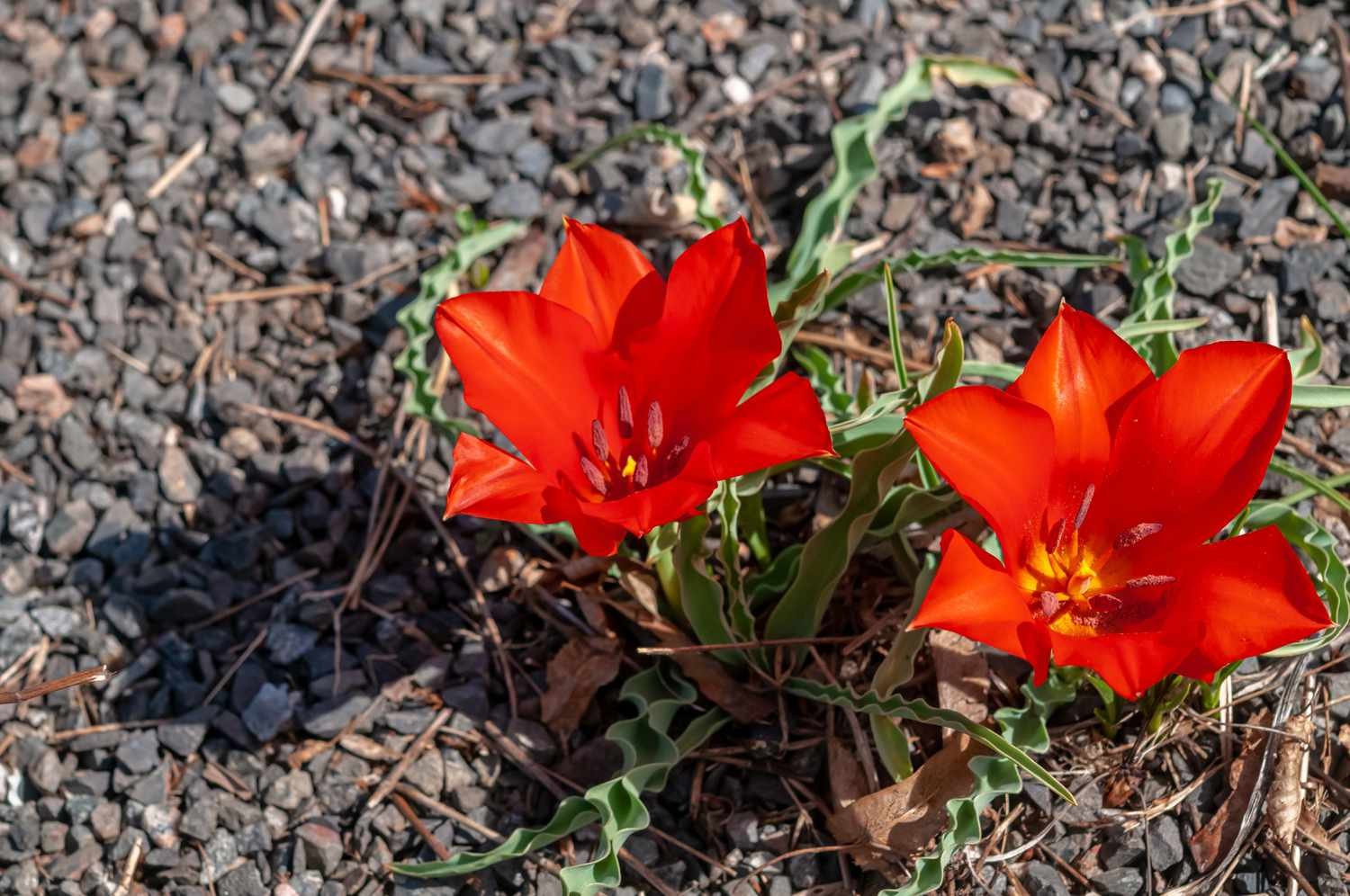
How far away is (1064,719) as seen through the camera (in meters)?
2.46

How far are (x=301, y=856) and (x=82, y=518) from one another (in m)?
0.97

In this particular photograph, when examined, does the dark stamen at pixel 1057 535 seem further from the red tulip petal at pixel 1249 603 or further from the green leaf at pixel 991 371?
the green leaf at pixel 991 371

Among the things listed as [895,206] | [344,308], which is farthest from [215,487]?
[895,206]

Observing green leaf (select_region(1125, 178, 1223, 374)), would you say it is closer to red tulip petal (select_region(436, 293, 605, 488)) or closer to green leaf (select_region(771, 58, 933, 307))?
green leaf (select_region(771, 58, 933, 307))

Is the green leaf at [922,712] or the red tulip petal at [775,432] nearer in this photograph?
the red tulip petal at [775,432]

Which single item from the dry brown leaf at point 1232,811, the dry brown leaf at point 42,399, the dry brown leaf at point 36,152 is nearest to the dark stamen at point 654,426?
the dry brown leaf at point 1232,811

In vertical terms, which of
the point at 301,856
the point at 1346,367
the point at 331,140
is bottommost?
the point at 301,856

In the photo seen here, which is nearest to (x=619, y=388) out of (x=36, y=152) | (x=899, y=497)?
(x=899, y=497)

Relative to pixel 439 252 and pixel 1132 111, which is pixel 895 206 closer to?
pixel 1132 111

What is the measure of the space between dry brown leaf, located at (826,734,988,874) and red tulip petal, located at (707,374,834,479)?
735mm

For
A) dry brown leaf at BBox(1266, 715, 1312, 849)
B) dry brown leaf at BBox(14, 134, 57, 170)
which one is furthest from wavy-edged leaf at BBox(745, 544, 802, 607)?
dry brown leaf at BBox(14, 134, 57, 170)

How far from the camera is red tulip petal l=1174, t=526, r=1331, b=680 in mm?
1764

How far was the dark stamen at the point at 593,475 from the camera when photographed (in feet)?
7.00

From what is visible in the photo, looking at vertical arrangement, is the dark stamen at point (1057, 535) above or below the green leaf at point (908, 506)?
above
